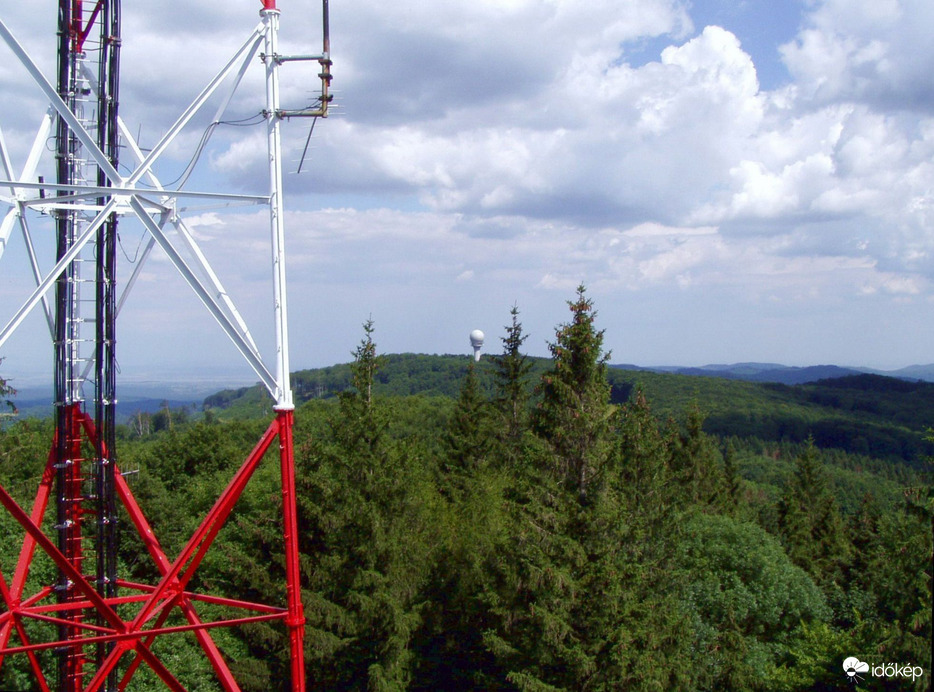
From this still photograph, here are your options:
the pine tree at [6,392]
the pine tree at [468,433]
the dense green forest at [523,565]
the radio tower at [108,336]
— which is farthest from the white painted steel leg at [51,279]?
the pine tree at [468,433]

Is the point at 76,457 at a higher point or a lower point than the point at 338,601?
higher

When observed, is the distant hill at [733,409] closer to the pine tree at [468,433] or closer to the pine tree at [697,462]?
the pine tree at [697,462]

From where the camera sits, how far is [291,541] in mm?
9125

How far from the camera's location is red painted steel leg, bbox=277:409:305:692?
29.9 feet

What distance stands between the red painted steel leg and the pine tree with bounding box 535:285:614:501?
835cm

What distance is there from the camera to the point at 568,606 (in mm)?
15422

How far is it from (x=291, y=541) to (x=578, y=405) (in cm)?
939

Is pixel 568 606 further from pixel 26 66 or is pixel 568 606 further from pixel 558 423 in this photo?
pixel 26 66

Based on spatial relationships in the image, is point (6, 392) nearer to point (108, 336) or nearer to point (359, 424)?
point (359, 424)

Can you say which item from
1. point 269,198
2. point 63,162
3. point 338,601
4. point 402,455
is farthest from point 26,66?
point 338,601

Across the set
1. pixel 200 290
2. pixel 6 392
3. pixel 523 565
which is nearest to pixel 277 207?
pixel 200 290

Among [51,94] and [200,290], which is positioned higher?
[51,94]

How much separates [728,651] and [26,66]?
20.6 metres

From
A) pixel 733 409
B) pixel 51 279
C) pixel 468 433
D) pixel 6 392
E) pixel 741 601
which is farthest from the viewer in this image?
pixel 733 409
